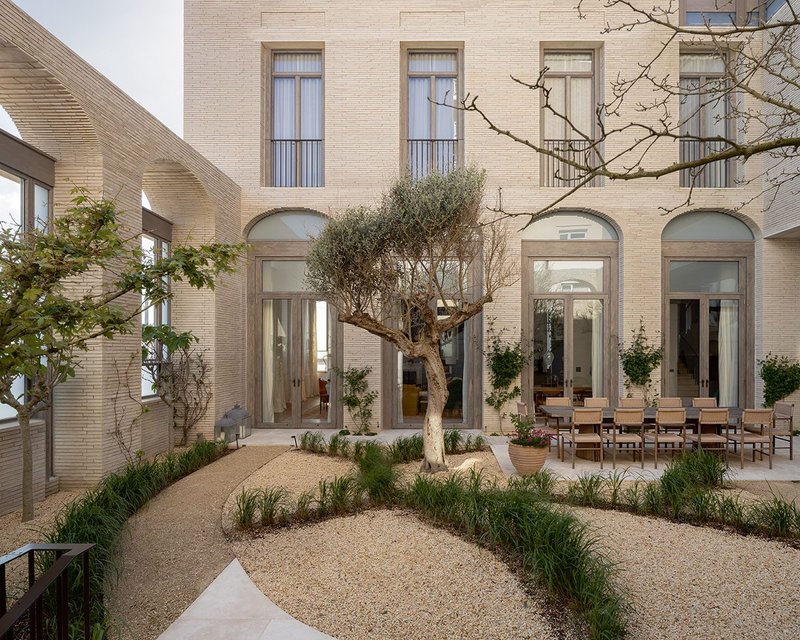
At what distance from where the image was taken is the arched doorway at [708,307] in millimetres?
11219

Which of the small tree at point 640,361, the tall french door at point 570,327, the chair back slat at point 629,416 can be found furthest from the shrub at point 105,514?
the small tree at point 640,361

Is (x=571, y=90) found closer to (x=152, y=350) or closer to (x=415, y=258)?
(x=415, y=258)

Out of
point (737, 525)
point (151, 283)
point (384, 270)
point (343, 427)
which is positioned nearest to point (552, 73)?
point (384, 270)

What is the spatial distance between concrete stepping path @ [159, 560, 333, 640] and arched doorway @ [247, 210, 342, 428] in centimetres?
744

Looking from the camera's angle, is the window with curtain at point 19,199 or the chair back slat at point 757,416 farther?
the chair back slat at point 757,416

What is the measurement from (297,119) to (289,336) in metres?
4.77

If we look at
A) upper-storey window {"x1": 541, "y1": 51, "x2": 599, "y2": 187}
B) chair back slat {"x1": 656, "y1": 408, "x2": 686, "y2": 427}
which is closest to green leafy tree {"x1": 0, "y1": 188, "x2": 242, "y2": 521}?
chair back slat {"x1": 656, "y1": 408, "x2": 686, "y2": 427}

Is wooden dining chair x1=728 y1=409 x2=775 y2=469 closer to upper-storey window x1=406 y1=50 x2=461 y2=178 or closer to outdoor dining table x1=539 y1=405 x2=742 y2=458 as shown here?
outdoor dining table x1=539 y1=405 x2=742 y2=458

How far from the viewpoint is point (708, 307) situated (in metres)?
11.3

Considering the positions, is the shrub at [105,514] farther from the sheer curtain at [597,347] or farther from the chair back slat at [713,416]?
the sheer curtain at [597,347]

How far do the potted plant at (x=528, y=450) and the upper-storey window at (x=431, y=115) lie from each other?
20.8ft

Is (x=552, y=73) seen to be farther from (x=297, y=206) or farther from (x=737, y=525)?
(x=737, y=525)

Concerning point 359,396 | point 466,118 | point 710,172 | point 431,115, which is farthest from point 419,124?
point 710,172

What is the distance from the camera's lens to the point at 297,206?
1116 cm
